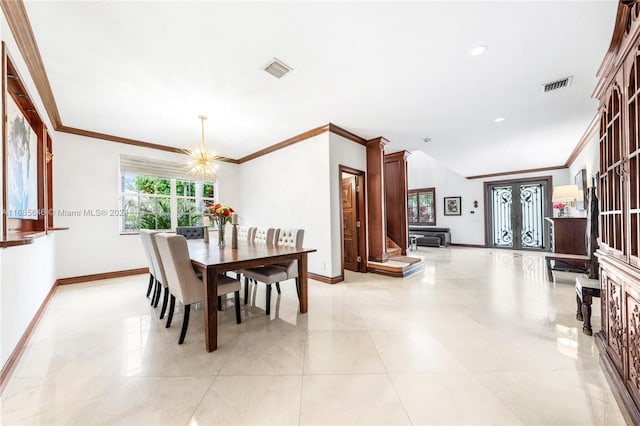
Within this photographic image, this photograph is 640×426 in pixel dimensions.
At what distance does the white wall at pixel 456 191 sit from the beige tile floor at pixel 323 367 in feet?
18.2

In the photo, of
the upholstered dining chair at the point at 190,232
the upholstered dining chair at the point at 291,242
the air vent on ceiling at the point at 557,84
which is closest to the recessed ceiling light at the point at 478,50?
the air vent on ceiling at the point at 557,84

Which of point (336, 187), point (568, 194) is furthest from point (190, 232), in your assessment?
point (568, 194)

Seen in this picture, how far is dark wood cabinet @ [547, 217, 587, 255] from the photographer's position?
14.1ft

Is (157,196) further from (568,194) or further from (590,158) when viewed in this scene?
(590,158)

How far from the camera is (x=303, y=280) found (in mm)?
2891

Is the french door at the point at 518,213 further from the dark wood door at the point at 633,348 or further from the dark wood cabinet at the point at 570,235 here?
the dark wood door at the point at 633,348

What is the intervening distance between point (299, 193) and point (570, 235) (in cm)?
486

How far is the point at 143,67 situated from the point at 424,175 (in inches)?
356

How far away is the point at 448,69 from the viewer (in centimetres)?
259

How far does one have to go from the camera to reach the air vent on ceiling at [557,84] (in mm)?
2824

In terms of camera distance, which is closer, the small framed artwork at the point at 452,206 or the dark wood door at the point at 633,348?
the dark wood door at the point at 633,348

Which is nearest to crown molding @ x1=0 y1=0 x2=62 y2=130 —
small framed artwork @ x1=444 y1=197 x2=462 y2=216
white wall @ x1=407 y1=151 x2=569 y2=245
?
white wall @ x1=407 y1=151 x2=569 y2=245

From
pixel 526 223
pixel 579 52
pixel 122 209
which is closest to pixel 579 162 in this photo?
pixel 526 223

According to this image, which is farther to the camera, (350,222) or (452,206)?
(452,206)
